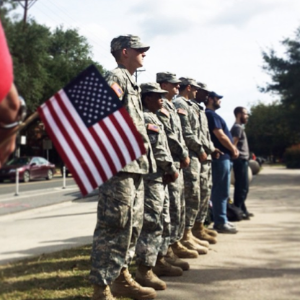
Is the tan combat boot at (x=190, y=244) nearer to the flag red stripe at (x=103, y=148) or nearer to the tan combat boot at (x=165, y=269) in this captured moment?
the tan combat boot at (x=165, y=269)

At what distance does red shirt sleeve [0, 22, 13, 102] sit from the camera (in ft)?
5.64

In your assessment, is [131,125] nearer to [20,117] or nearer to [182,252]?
[20,117]

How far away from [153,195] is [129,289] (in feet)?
2.67


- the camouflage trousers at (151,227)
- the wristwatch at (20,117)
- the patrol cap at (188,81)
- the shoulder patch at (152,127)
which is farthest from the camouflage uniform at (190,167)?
the wristwatch at (20,117)

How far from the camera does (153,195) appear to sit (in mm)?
4848

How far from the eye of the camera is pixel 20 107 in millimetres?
1896

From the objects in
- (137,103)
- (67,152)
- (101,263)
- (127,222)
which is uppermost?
(137,103)

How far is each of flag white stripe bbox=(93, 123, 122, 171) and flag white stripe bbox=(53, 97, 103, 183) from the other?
0.19ft

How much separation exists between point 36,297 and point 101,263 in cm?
86

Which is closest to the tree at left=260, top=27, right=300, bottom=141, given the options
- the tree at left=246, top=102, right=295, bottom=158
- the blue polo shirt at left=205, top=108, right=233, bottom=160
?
the blue polo shirt at left=205, top=108, right=233, bottom=160

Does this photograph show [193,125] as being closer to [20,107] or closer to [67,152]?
[67,152]

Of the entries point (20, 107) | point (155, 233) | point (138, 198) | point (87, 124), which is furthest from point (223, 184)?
point (20, 107)

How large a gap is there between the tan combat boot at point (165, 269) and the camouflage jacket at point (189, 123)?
166 cm

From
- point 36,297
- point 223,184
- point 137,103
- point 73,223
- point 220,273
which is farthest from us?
point 73,223
